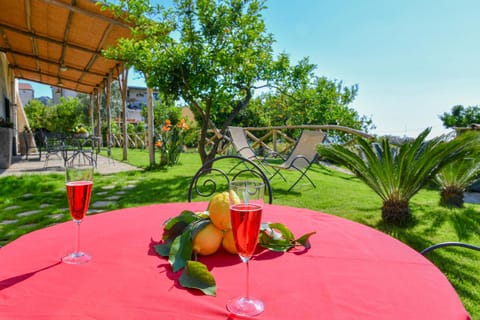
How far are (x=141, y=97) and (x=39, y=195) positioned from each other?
1833 inches

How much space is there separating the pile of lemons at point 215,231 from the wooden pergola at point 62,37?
259 inches

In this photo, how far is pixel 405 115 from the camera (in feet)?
121

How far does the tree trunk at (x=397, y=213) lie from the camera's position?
10.8 feet

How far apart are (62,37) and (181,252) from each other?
10289mm

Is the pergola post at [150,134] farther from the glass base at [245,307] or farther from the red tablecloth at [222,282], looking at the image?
the glass base at [245,307]

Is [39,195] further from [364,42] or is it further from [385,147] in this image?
[364,42]

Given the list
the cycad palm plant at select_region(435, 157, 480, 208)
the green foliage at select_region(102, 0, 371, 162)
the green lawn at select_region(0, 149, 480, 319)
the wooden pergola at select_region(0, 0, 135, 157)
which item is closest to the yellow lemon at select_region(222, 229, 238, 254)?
the green lawn at select_region(0, 149, 480, 319)

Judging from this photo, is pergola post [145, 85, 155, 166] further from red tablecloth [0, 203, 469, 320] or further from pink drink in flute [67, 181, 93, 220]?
pink drink in flute [67, 181, 93, 220]

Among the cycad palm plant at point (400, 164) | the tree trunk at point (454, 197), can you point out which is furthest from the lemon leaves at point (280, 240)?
the tree trunk at point (454, 197)

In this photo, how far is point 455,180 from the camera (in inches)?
169

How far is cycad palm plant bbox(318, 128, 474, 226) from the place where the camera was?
3.03 metres

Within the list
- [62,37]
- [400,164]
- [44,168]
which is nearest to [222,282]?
[400,164]

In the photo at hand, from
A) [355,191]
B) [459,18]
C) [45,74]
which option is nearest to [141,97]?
[45,74]

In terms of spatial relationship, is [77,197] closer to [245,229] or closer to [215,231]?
[215,231]
